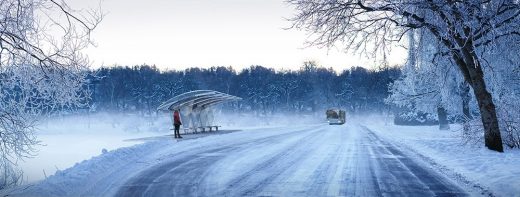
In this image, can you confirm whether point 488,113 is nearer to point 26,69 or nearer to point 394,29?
point 394,29

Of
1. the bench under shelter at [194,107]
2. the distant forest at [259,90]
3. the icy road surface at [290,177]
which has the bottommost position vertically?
the icy road surface at [290,177]

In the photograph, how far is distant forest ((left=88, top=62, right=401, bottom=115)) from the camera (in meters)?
93.5

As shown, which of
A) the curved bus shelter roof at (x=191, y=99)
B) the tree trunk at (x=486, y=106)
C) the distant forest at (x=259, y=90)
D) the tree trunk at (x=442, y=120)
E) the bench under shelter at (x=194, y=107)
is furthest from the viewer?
the distant forest at (x=259, y=90)

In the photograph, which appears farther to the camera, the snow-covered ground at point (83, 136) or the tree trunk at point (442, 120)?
the tree trunk at point (442, 120)

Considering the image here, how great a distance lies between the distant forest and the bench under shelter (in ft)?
188

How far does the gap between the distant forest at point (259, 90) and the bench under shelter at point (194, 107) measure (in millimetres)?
57176

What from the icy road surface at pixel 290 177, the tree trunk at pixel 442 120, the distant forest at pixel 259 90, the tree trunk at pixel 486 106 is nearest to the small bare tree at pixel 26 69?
the icy road surface at pixel 290 177

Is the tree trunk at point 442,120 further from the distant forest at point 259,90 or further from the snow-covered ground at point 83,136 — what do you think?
the distant forest at point 259,90

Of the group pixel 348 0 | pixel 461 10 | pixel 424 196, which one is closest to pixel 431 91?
pixel 348 0

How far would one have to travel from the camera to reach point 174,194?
333 inches

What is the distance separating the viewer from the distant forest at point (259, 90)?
9350cm

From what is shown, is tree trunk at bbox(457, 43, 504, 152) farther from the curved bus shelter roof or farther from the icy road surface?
the curved bus shelter roof

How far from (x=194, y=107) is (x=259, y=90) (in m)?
67.7

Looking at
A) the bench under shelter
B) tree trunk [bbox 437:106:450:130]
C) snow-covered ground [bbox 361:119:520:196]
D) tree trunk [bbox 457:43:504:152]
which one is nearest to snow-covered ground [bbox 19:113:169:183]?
the bench under shelter
